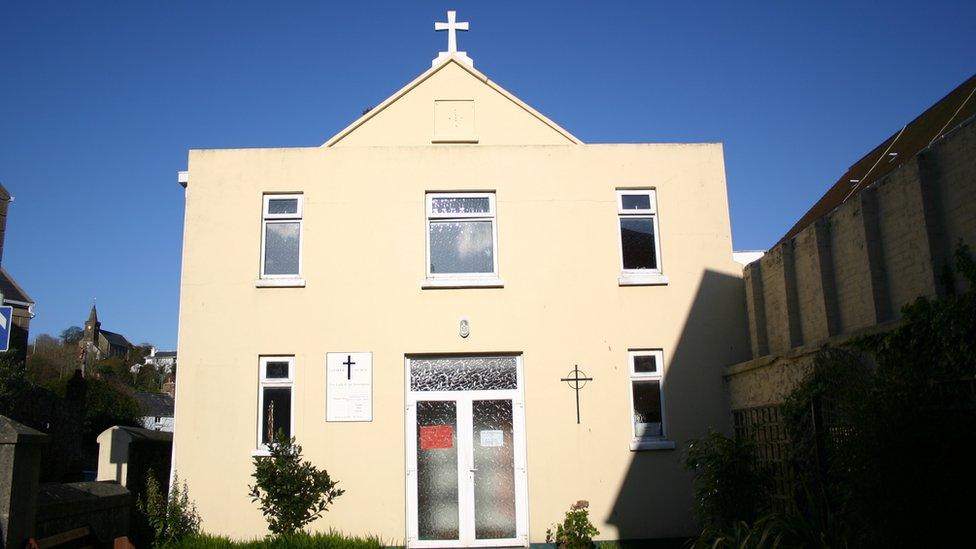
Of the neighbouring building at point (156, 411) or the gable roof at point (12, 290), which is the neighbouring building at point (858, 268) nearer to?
the gable roof at point (12, 290)

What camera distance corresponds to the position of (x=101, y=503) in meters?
8.34

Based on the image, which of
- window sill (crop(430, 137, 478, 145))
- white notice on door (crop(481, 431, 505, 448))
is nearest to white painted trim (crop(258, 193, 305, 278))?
window sill (crop(430, 137, 478, 145))

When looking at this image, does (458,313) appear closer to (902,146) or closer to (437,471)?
(437,471)

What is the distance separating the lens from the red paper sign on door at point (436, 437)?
11.0 m

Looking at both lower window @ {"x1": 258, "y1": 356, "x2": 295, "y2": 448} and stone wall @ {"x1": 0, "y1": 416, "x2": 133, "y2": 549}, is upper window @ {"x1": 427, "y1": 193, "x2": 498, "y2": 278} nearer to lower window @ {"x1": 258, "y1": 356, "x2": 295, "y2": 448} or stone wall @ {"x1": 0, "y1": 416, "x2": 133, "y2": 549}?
lower window @ {"x1": 258, "y1": 356, "x2": 295, "y2": 448}

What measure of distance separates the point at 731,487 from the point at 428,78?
7.62 m

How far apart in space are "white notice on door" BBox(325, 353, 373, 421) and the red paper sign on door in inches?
30.0

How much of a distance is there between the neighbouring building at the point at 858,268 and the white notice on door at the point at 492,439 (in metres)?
3.22

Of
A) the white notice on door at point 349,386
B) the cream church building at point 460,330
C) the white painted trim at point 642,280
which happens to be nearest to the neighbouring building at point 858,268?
the cream church building at point 460,330

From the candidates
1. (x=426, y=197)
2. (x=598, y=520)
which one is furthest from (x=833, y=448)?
(x=426, y=197)

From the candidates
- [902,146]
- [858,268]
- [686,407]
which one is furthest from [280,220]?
[902,146]

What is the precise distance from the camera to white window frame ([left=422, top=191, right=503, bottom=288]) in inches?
448

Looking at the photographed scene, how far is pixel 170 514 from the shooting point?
406 inches

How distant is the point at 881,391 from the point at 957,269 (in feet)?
5.16
